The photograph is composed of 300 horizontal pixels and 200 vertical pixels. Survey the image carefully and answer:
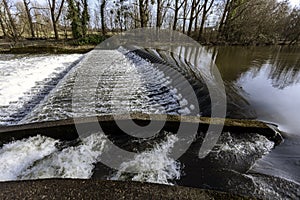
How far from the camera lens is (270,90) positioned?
16.0 ft

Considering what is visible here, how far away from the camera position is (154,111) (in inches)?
136

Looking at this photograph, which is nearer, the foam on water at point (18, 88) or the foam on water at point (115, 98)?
→ the foam on water at point (115, 98)

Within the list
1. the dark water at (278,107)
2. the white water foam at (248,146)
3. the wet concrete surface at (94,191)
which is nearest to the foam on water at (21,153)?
the wet concrete surface at (94,191)

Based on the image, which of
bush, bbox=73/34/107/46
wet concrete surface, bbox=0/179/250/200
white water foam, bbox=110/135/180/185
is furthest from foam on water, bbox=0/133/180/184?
bush, bbox=73/34/107/46

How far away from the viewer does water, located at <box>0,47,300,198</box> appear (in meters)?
1.80

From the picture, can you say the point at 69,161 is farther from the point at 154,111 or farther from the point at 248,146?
the point at 248,146

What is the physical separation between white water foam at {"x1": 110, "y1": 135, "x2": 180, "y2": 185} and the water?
0.01m

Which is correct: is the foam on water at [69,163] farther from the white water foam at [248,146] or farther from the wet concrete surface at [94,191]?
the white water foam at [248,146]

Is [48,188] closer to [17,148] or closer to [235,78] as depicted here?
[17,148]

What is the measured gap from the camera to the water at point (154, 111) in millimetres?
1800

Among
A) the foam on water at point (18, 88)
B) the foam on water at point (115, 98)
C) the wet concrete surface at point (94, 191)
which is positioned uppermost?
the wet concrete surface at point (94, 191)

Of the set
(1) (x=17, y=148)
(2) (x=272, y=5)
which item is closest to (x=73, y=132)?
(1) (x=17, y=148)

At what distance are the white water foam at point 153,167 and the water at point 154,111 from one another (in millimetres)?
10

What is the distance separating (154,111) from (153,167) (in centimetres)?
164
